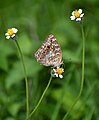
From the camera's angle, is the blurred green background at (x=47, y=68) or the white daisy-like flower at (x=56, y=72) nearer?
the white daisy-like flower at (x=56, y=72)

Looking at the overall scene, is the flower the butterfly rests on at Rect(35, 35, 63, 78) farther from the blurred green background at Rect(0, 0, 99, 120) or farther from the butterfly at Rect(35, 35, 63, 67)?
the blurred green background at Rect(0, 0, 99, 120)

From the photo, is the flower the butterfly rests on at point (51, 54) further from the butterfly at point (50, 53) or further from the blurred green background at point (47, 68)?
the blurred green background at point (47, 68)

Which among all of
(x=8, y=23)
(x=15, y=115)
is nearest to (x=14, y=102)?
(x=15, y=115)

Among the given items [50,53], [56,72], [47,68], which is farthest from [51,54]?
[47,68]

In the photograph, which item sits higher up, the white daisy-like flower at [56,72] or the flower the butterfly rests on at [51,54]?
the flower the butterfly rests on at [51,54]

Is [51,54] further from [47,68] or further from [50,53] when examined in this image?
[47,68]

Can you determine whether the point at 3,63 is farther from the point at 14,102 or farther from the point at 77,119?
the point at 77,119

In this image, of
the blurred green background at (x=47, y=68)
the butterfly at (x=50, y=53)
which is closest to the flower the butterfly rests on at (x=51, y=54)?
the butterfly at (x=50, y=53)
